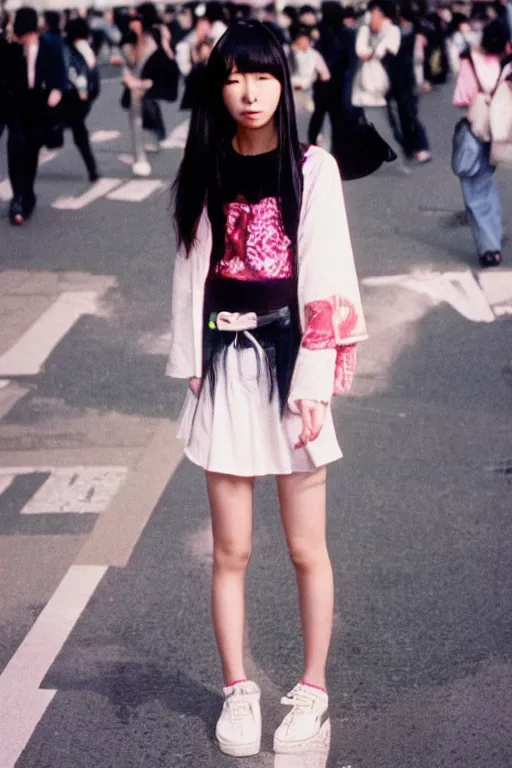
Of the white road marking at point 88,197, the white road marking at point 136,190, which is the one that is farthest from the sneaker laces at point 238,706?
the white road marking at point 136,190

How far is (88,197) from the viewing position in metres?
14.3

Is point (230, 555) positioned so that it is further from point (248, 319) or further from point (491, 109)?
point (491, 109)

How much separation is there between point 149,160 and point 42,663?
1350 centimetres

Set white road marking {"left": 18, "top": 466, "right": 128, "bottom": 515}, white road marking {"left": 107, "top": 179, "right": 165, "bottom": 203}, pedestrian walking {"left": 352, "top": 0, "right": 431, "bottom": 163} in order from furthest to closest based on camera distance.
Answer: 1. pedestrian walking {"left": 352, "top": 0, "right": 431, "bottom": 163}
2. white road marking {"left": 107, "top": 179, "right": 165, "bottom": 203}
3. white road marking {"left": 18, "top": 466, "right": 128, "bottom": 515}

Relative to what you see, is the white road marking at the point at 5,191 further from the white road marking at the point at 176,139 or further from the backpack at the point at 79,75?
the white road marking at the point at 176,139

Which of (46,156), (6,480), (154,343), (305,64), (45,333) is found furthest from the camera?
(305,64)

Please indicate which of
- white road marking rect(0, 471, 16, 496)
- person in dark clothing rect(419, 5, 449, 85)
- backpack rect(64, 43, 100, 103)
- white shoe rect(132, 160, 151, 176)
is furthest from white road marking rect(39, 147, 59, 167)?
person in dark clothing rect(419, 5, 449, 85)

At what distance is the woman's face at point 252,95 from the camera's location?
329 centimetres

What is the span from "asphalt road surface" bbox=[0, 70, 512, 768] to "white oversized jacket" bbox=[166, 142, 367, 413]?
3.32 feet

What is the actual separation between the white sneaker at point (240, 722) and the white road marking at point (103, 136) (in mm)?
16162

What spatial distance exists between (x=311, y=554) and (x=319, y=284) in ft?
2.38

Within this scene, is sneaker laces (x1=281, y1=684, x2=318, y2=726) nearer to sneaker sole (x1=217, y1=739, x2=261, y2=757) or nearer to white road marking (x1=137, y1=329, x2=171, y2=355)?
sneaker sole (x1=217, y1=739, x2=261, y2=757)

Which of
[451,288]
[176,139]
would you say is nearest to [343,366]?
[451,288]

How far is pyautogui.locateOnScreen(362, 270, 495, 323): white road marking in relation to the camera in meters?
8.98
